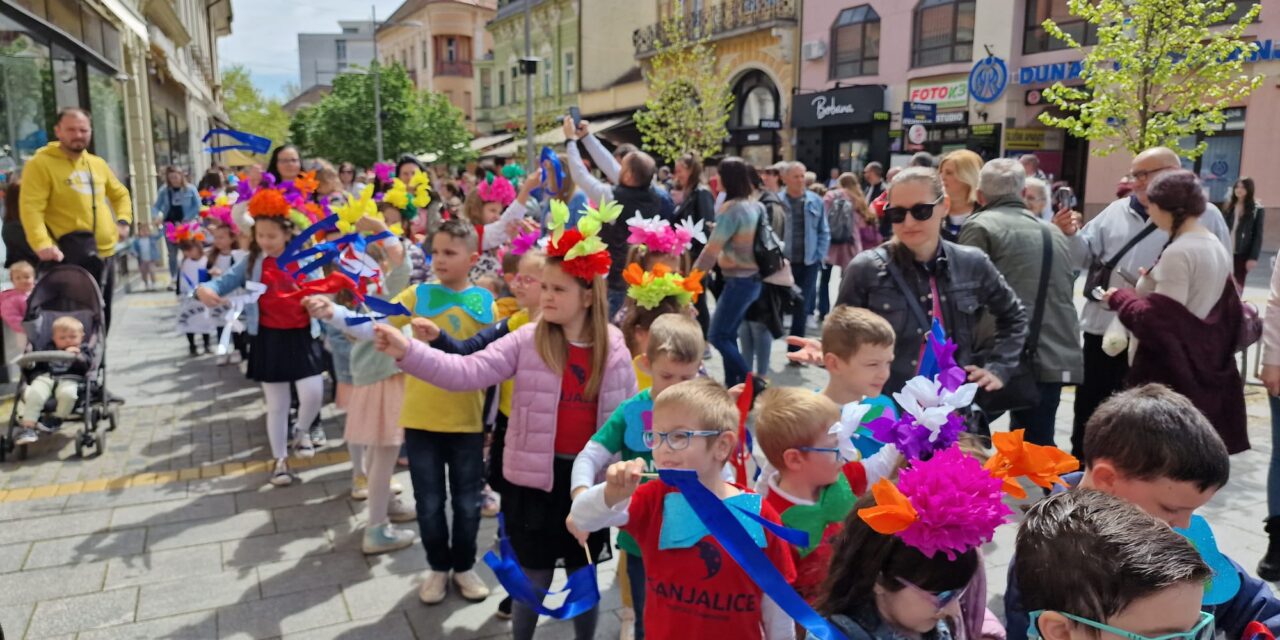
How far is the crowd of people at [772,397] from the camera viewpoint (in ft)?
5.49

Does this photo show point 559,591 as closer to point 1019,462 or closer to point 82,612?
point 1019,462

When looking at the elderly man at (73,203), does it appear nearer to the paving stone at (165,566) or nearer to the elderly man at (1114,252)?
the paving stone at (165,566)

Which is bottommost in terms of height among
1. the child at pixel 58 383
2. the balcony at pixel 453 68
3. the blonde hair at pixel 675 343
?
the child at pixel 58 383

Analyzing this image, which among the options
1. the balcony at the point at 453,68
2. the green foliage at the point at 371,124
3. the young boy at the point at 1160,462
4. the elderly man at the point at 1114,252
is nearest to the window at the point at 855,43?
the green foliage at the point at 371,124

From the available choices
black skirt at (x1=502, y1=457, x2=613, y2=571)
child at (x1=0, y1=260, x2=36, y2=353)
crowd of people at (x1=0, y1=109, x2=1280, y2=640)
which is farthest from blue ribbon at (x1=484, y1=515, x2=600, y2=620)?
child at (x1=0, y1=260, x2=36, y2=353)

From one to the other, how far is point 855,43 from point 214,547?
25.0m

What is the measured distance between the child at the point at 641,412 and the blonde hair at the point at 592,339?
23cm

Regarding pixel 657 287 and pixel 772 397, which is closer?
pixel 772 397

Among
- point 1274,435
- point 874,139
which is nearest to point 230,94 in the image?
point 874,139

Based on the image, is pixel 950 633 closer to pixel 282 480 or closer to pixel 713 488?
pixel 713 488

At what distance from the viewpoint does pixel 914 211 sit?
3324 millimetres

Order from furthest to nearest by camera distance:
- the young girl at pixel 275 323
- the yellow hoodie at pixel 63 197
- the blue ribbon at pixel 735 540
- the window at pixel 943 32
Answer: the window at pixel 943 32 → the yellow hoodie at pixel 63 197 → the young girl at pixel 275 323 → the blue ribbon at pixel 735 540

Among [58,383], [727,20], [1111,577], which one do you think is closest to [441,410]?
[1111,577]

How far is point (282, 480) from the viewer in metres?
5.19
